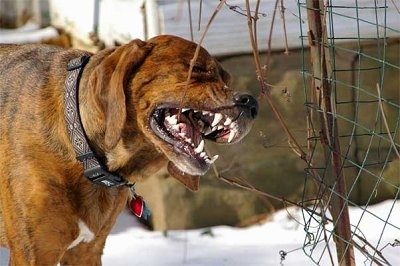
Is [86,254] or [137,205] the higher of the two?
[137,205]

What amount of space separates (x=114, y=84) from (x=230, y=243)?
2.65 m

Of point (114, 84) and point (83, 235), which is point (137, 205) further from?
point (114, 84)

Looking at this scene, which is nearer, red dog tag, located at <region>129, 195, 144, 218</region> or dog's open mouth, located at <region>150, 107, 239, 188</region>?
dog's open mouth, located at <region>150, 107, 239, 188</region>

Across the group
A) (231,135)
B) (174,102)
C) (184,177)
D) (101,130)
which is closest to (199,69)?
(174,102)

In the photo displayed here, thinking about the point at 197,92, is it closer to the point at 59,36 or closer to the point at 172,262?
the point at 172,262

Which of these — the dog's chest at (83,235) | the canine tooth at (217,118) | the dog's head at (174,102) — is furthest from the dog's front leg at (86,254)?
the canine tooth at (217,118)

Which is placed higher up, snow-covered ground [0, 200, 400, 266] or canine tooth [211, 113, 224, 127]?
canine tooth [211, 113, 224, 127]

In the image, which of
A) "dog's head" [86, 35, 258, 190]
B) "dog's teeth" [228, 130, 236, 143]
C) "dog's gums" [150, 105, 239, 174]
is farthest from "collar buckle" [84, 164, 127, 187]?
"dog's teeth" [228, 130, 236, 143]

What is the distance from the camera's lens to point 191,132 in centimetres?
399

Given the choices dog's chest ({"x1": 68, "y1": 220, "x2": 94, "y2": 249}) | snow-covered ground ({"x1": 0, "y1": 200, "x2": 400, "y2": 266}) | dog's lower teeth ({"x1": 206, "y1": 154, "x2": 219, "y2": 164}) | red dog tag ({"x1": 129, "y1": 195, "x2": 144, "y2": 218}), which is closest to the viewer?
dog's lower teeth ({"x1": 206, "y1": 154, "x2": 219, "y2": 164})

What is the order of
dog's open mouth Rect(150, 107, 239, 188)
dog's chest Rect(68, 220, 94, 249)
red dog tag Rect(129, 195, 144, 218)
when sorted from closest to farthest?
dog's open mouth Rect(150, 107, 239, 188) → dog's chest Rect(68, 220, 94, 249) → red dog tag Rect(129, 195, 144, 218)

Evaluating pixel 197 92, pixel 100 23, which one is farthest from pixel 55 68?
pixel 100 23

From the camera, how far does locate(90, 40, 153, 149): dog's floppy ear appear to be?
154 inches

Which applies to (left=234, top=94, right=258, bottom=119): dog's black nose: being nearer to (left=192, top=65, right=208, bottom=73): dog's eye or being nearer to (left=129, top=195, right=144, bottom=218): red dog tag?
(left=192, top=65, right=208, bottom=73): dog's eye
